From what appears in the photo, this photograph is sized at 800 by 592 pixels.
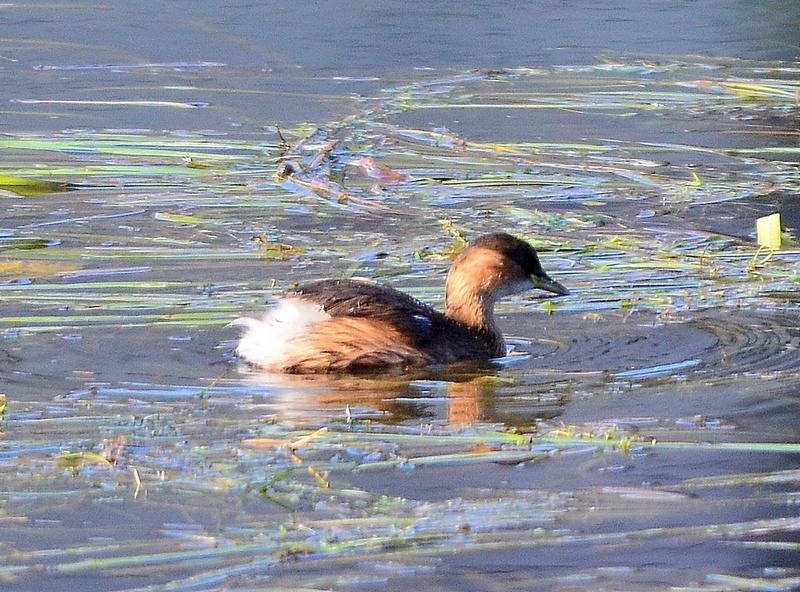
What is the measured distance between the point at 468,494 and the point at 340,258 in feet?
10.9

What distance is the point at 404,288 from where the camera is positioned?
7.28 metres

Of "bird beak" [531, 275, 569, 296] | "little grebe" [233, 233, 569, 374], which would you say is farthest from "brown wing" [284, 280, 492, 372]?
"bird beak" [531, 275, 569, 296]

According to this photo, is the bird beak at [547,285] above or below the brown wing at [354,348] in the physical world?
above

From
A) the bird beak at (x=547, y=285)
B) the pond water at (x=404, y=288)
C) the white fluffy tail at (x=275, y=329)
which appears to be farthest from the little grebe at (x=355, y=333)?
the bird beak at (x=547, y=285)

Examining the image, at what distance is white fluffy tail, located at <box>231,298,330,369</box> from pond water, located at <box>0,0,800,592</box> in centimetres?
12

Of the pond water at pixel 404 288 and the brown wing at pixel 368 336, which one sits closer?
the pond water at pixel 404 288

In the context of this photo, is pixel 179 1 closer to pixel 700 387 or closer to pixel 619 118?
pixel 619 118

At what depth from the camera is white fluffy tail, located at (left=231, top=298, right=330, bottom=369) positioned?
20.4ft

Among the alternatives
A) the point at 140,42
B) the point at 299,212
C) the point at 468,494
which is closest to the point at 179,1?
the point at 140,42

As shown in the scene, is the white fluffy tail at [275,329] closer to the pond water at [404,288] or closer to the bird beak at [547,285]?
the pond water at [404,288]

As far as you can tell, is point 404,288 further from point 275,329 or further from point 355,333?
point 275,329

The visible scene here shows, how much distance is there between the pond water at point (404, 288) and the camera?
4.17 meters

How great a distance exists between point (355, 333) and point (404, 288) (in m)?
0.89

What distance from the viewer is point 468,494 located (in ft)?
14.9
